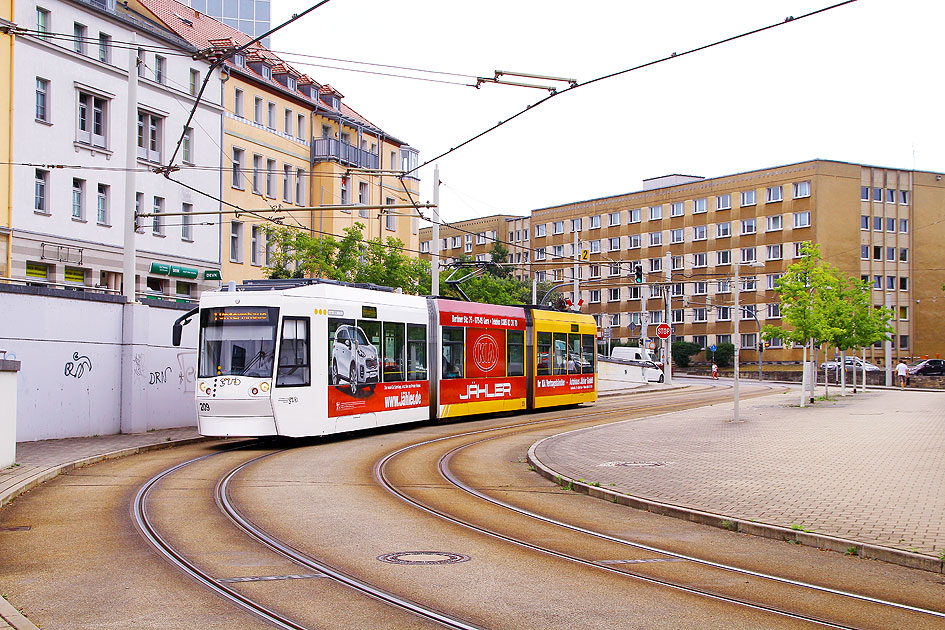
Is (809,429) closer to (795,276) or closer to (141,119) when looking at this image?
(795,276)

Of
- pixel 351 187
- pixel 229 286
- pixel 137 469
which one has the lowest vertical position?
pixel 137 469

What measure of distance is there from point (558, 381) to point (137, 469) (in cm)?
1784

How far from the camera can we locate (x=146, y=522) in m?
11.2

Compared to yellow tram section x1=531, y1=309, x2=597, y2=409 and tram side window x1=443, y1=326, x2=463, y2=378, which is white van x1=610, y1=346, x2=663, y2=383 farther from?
tram side window x1=443, y1=326, x2=463, y2=378

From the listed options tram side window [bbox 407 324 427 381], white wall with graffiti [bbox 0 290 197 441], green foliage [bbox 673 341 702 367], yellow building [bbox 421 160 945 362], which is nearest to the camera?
white wall with graffiti [bbox 0 290 197 441]

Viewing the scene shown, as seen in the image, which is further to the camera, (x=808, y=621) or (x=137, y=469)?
(x=137, y=469)

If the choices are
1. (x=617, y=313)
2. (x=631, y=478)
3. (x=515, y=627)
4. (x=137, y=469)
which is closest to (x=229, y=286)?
(x=137, y=469)

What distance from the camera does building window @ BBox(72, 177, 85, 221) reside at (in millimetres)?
36444

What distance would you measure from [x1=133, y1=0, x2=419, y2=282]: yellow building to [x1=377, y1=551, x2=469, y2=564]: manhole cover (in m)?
33.2

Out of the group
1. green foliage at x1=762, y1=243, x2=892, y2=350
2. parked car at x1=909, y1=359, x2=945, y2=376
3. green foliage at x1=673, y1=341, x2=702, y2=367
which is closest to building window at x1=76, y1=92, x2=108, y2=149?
green foliage at x1=762, y1=243, x2=892, y2=350

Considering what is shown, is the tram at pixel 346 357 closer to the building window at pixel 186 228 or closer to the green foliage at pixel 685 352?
the building window at pixel 186 228

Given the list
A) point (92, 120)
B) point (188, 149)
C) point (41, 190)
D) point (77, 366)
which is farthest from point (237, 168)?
point (77, 366)

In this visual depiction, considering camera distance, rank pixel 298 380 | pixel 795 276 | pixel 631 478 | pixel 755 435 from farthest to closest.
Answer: pixel 795 276, pixel 755 435, pixel 298 380, pixel 631 478

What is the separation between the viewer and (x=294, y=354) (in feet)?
65.5
